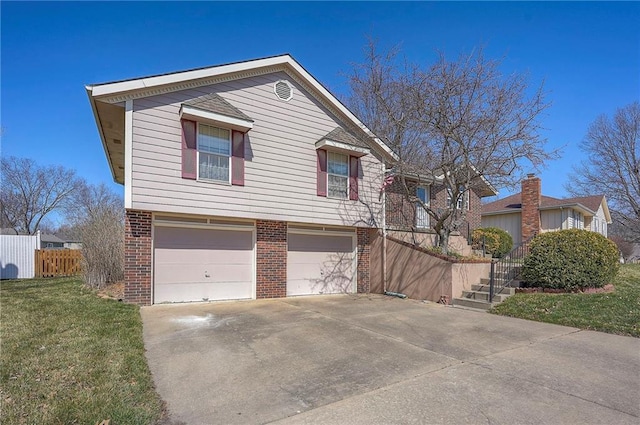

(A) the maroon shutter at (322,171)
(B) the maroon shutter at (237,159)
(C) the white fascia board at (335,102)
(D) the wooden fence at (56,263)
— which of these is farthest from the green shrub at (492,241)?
(D) the wooden fence at (56,263)

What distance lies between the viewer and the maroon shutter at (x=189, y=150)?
9664 millimetres

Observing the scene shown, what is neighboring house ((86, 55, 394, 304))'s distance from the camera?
9211mm

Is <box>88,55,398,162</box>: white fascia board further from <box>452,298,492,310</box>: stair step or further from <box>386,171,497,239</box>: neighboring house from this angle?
<box>452,298,492,310</box>: stair step

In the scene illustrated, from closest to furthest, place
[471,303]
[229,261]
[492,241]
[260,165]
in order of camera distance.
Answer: [471,303]
[229,261]
[260,165]
[492,241]

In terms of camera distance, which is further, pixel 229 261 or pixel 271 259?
pixel 271 259

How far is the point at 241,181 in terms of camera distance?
1047 cm

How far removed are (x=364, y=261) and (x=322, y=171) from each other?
3.72m

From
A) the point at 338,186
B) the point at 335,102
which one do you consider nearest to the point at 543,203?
Answer: the point at 338,186

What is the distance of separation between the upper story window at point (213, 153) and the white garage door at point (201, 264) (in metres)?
1.57

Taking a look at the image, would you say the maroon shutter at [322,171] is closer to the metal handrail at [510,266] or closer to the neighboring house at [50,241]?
the metal handrail at [510,266]

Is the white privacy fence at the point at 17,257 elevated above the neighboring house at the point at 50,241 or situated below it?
above

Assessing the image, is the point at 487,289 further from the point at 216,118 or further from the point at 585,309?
→ the point at 216,118

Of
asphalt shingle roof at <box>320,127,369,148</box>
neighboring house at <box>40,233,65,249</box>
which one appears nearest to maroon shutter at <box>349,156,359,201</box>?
asphalt shingle roof at <box>320,127,369,148</box>

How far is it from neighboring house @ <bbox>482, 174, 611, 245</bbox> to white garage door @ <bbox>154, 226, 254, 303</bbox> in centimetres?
1601
